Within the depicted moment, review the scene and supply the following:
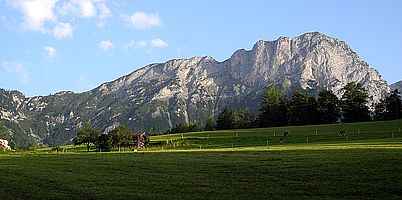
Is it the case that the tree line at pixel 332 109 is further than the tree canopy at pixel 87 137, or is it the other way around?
the tree line at pixel 332 109

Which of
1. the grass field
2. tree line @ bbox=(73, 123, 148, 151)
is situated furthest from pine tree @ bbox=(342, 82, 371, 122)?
the grass field

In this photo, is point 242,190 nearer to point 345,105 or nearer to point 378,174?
point 378,174

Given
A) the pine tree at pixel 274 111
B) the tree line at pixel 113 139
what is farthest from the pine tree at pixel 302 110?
the tree line at pixel 113 139

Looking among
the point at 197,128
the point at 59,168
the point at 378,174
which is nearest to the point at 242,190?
the point at 378,174

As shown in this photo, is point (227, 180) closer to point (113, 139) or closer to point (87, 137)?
point (113, 139)

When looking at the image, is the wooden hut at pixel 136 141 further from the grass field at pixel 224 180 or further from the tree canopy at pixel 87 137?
the grass field at pixel 224 180

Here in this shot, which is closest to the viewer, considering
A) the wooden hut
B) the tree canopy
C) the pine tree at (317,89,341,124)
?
the wooden hut

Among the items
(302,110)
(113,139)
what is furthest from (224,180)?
(302,110)

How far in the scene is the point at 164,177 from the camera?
1151 inches

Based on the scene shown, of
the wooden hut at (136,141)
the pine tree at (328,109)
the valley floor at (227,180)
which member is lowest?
the valley floor at (227,180)

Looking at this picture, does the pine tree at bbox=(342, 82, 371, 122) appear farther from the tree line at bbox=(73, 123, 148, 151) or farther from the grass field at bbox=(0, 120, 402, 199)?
the grass field at bbox=(0, 120, 402, 199)

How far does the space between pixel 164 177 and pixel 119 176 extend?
132 inches

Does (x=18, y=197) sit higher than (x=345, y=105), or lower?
lower

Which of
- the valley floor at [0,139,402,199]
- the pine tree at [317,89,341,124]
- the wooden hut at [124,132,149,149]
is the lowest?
the valley floor at [0,139,402,199]
